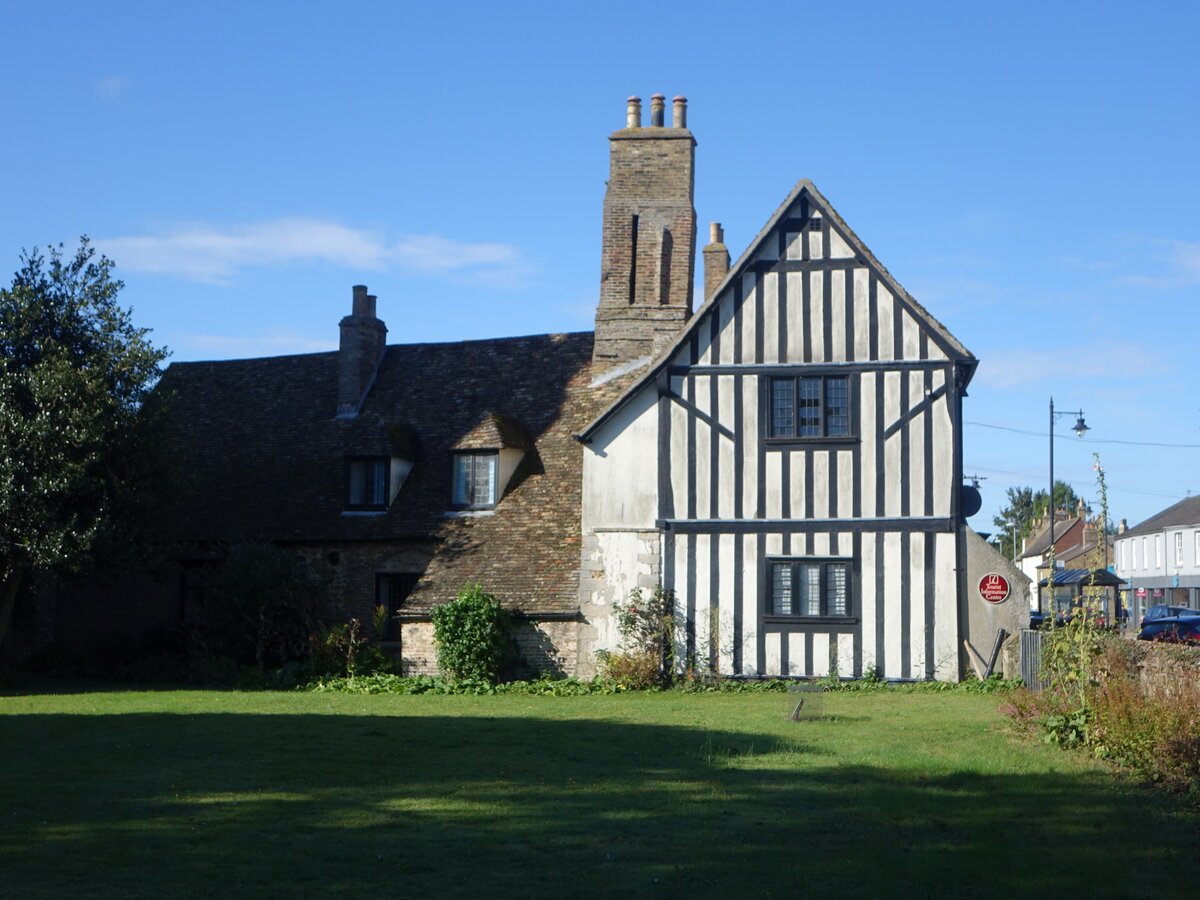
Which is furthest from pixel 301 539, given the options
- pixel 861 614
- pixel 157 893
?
pixel 157 893

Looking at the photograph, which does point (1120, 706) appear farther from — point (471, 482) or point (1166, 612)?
point (1166, 612)

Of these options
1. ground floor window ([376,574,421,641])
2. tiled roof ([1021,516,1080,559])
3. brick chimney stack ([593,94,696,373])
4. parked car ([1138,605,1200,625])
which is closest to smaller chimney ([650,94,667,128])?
brick chimney stack ([593,94,696,373])

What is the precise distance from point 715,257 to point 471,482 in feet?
23.0

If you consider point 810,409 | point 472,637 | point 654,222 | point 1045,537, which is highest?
point 654,222

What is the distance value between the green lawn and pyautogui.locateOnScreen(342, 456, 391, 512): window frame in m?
9.73

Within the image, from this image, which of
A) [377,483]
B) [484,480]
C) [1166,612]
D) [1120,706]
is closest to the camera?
[1120,706]

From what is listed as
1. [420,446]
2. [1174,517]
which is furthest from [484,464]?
[1174,517]

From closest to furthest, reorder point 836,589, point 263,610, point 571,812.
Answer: point 571,812
point 836,589
point 263,610

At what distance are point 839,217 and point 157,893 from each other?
17330 millimetres

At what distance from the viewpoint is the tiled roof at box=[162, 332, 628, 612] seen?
2400 centimetres

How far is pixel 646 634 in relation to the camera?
22.3 m

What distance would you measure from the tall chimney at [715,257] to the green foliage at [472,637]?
862cm

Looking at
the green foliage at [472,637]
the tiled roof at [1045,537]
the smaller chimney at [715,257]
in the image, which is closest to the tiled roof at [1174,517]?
the tiled roof at [1045,537]

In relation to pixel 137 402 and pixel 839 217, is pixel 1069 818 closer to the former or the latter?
pixel 839 217
